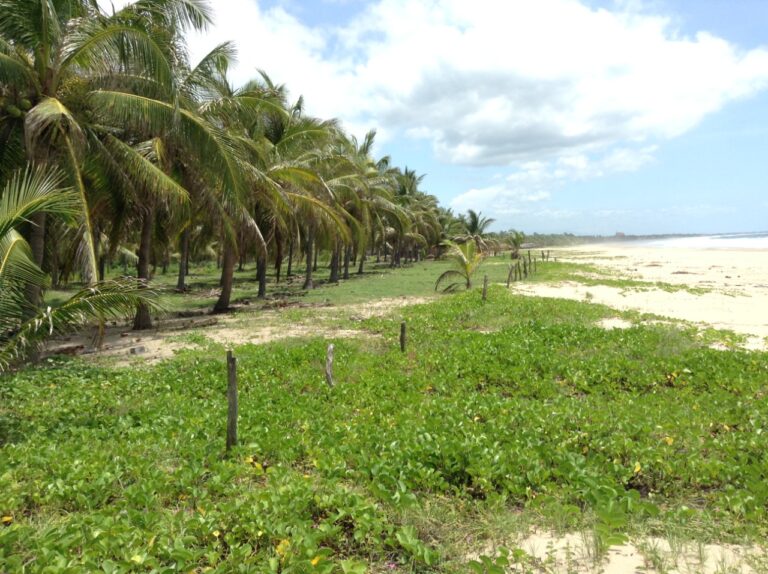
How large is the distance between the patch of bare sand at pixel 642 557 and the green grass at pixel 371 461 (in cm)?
14

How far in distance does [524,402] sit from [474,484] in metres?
2.68

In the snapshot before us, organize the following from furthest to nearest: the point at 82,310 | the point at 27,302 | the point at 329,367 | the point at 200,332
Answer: the point at 200,332
the point at 329,367
the point at 27,302
the point at 82,310

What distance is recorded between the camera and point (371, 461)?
5133mm

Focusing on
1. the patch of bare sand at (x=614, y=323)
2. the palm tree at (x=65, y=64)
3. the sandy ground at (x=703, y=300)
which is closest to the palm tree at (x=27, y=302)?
the palm tree at (x=65, y=64)

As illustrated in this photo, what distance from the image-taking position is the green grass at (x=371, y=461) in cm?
379

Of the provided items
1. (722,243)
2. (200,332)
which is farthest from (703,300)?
(722,243)

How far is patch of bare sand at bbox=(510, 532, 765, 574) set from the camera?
11.7 feet

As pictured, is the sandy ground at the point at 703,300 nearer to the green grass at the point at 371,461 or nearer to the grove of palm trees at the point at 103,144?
the green grass at the point at 371,461

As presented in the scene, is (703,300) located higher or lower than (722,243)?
lower

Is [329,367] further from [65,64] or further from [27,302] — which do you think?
[65,64]

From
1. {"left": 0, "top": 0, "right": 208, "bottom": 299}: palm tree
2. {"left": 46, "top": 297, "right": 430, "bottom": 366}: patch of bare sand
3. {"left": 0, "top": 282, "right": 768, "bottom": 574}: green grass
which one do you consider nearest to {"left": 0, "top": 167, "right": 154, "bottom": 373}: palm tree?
{"left": 0, "top": 282, "right": 768, "bottom": 574}: green grass

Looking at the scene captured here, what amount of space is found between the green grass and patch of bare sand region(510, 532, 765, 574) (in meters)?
0.14

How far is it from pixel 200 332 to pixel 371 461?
1009cm

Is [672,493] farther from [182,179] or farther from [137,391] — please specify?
[182,179]
